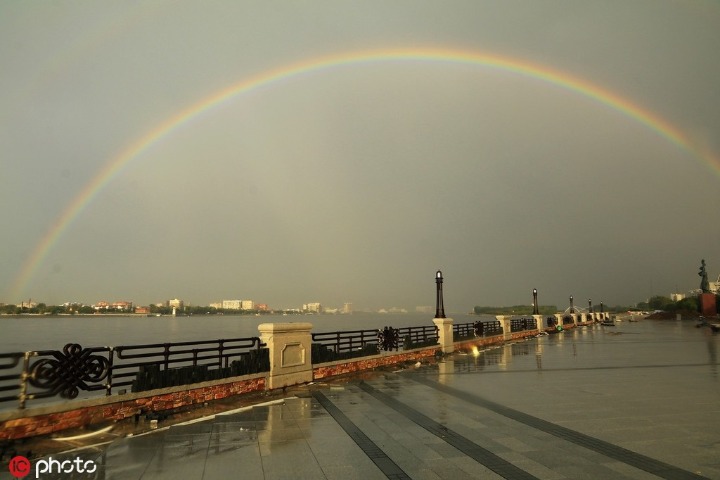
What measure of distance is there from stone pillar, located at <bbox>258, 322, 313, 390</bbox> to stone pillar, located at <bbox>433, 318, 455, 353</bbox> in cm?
1240

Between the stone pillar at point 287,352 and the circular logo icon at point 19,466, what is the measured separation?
7006 mm

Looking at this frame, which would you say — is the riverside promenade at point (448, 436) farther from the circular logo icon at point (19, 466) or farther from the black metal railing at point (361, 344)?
the black metal railing at point (361, 344)

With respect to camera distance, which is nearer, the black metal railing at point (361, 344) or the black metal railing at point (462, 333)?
the black metal railing at point (361, 344)

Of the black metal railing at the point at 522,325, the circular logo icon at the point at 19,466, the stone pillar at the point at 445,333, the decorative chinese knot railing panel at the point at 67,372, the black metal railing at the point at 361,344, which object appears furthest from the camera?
the black metal railing at the point at 522,325

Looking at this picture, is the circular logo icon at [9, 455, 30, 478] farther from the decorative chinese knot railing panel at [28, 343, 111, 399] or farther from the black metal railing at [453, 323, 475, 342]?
the black metal railing at [453, 323, 475, 342]

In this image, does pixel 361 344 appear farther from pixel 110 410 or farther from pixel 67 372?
pixel 67 372

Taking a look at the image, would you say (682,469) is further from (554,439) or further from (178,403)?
→ (178,403)

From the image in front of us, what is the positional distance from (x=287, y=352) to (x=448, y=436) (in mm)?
7215

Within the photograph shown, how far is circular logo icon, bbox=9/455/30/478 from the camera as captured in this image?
247 inches

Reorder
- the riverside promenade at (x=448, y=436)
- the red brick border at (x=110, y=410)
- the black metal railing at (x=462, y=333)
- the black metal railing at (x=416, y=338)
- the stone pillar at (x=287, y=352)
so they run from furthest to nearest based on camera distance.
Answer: the black metal railing at (x=462, y=333), the black metal railing at (x=416, y=338), the stone pillar at (x=287, y=352), the red brick border at (x=110, y=410), the riverside promenade at (x=448, y=436)

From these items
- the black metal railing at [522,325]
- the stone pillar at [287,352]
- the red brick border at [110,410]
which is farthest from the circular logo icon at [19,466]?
the black metal railing at [522,325]

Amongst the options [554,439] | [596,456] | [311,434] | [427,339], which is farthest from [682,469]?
[427,339]

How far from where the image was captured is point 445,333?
85.7 ft

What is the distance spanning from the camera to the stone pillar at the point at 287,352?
44.7ft
